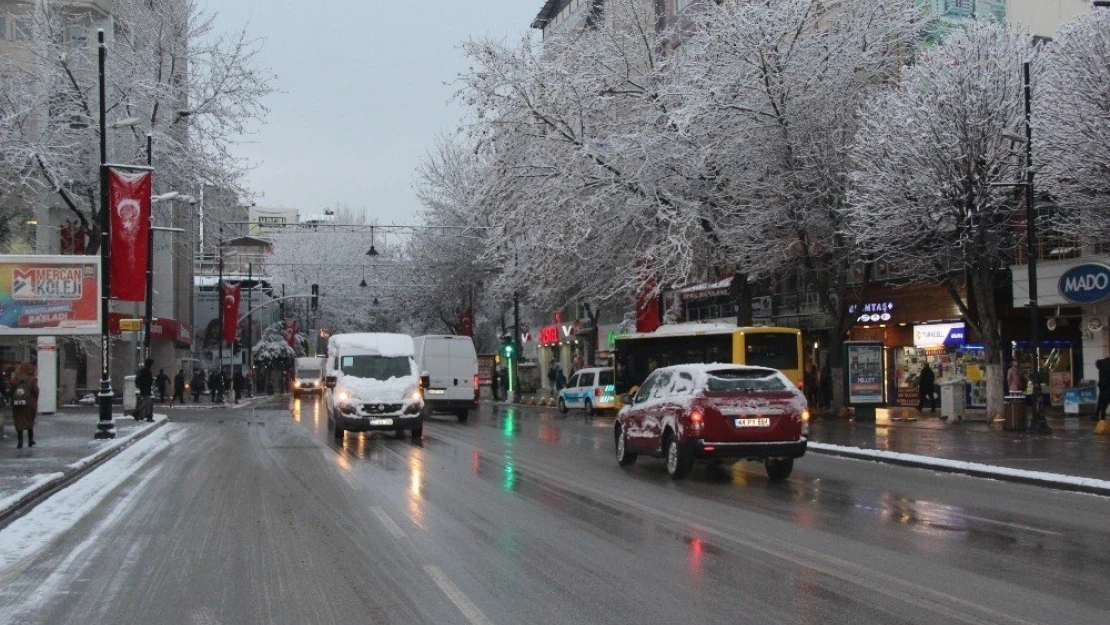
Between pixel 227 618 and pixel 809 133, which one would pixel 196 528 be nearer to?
pixel 227 618

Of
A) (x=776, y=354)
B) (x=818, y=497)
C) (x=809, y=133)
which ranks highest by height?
(x=809, y=133)

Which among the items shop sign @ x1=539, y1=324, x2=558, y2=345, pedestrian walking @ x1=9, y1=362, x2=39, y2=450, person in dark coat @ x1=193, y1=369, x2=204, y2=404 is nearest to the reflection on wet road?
pedestrian walking @ x1=9, y1=362, x2=39, y2=450

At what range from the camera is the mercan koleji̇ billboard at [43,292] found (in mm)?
34531

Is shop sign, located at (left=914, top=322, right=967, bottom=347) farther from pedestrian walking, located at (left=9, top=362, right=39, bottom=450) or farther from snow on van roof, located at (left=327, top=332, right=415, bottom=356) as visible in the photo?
pedestrian walking, located at (left=9, top=362, right=39, bottom=450)

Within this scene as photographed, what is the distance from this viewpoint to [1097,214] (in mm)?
25672

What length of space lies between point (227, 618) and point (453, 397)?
31.3m

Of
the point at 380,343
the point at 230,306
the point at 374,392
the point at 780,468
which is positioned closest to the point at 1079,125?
the point at 780,468

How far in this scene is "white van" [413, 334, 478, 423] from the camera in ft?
128

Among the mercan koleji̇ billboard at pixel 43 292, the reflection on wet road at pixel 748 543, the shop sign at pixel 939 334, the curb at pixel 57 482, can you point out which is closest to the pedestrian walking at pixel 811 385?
the shop sign at pixel 939 334

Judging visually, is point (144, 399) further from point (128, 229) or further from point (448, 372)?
point (448, 372)

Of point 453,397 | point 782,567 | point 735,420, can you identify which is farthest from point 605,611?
point 453,397

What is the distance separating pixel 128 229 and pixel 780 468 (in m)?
19.0

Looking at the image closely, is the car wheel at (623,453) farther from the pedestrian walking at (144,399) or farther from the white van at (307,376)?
the white van at (307,376)

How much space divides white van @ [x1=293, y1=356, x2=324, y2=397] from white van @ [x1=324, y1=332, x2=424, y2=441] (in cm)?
4492
